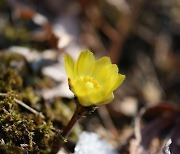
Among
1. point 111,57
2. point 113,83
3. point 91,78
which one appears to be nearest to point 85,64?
point 91,78

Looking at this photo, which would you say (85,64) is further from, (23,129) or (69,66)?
(23,129)

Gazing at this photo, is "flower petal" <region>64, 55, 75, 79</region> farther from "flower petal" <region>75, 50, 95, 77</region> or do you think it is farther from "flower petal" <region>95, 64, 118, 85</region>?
"flower petal" <region>95, 64, 118, 85</region>

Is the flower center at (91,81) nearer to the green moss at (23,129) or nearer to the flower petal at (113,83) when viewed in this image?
the flower petal at (113,83)

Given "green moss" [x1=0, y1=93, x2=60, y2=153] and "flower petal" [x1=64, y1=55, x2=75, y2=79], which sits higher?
"flower petal" [x1=64, y1=55, x2=75, y2=79]

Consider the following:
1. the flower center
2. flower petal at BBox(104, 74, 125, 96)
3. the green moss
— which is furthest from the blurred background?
flower petal at BBox(104, 74, 125, 96)

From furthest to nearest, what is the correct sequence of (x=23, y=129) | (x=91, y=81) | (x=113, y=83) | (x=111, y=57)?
(x=111, y=57) < (x=91, y=81) < (x=23, y=129) < (x=113, y=83)

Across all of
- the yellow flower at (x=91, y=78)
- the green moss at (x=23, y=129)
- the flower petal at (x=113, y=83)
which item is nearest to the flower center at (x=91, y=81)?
the yellow flower at (x=91, y=78)

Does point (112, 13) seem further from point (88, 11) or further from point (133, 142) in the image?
point (133, 142)
